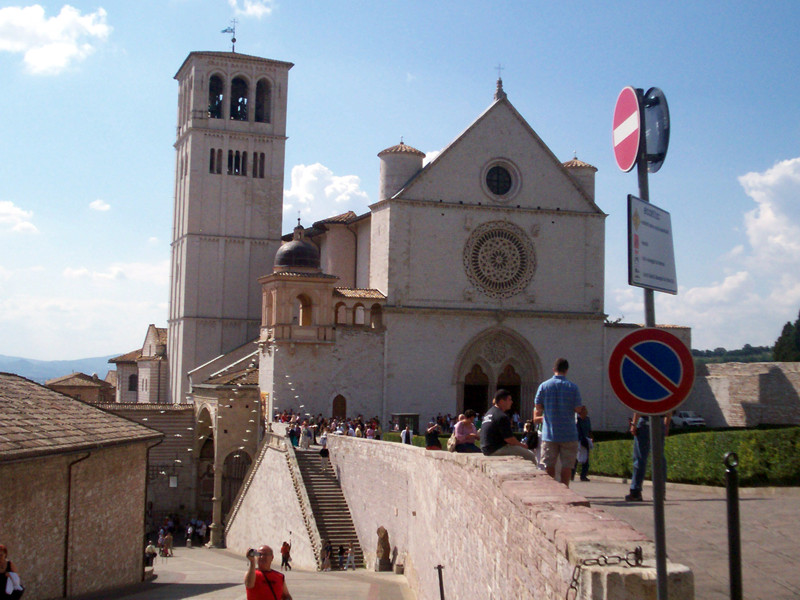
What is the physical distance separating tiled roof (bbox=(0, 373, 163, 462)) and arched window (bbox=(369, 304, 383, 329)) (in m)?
19.1

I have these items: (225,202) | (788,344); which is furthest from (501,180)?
(788,344)

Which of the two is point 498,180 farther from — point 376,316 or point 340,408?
point 340,408

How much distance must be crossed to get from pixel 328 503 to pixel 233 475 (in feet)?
39.1

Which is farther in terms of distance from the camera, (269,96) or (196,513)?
(269,96)

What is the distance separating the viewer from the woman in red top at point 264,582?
916 cm

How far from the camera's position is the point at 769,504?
12.2 m

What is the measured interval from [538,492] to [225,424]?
31900 millimetres

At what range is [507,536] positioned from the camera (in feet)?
29.9

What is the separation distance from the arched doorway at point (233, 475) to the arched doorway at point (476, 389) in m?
9.60

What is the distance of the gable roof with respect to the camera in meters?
39.3

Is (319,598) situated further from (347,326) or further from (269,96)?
(269,96)

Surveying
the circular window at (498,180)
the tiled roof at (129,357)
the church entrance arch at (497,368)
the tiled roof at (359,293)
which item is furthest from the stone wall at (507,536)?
the tiled roof at (129,357)

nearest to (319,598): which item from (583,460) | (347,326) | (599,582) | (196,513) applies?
(583,460)

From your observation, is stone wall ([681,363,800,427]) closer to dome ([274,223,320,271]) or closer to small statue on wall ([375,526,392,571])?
small statue on wall ([375,526,392,571])
